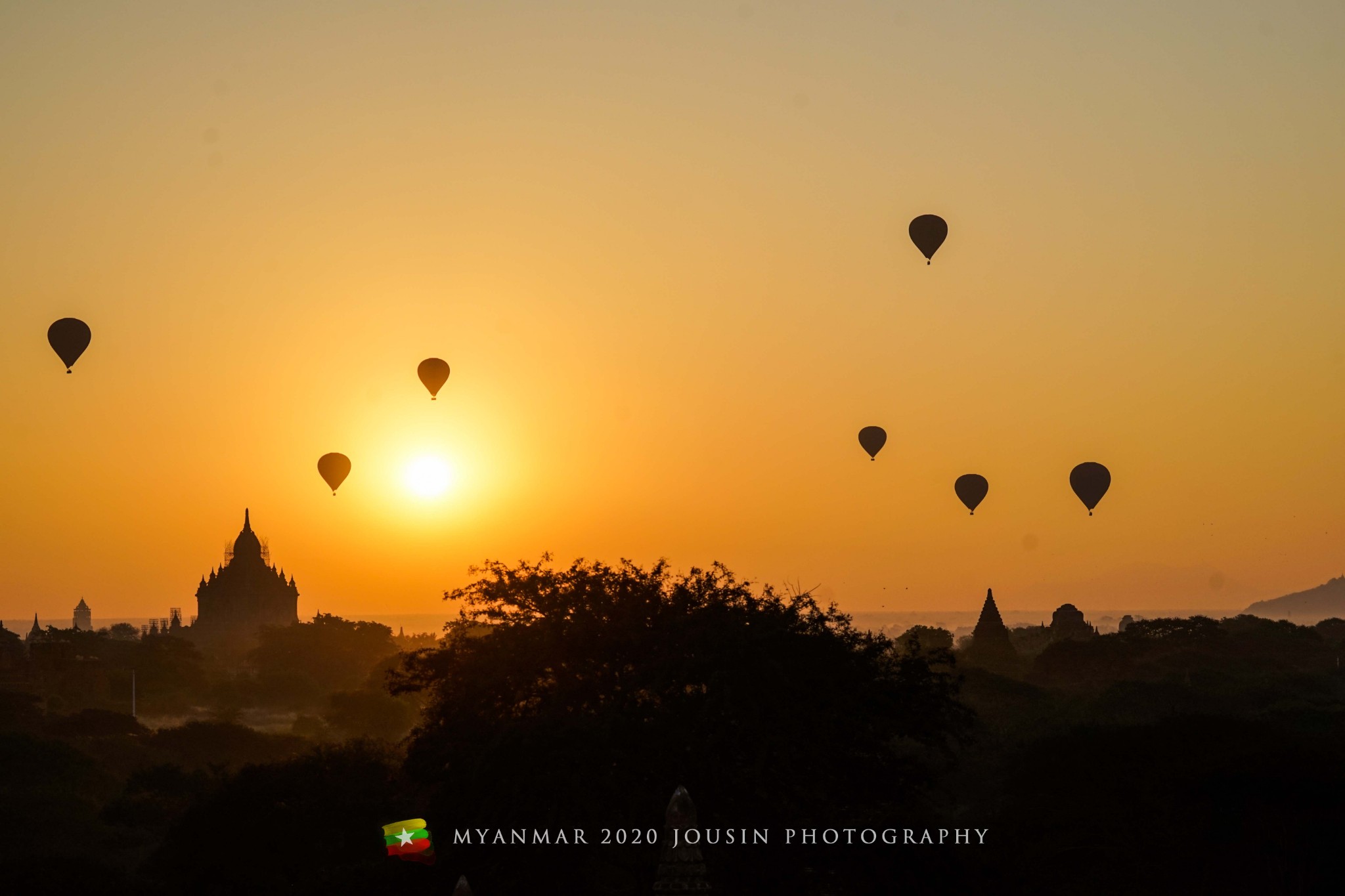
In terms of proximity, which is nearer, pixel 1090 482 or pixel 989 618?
pixel 1090 482

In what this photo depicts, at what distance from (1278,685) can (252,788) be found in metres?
58.0

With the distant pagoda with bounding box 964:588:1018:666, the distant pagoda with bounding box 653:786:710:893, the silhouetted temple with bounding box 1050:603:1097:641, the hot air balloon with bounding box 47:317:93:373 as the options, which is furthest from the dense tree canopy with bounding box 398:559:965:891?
the silhouetted temple with bounding box 1050:603:1097:641

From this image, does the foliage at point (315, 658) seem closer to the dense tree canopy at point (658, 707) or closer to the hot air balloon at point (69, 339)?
the hot air balloon at point (69, 339)

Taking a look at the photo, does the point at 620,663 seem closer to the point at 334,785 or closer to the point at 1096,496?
the point at 334,785

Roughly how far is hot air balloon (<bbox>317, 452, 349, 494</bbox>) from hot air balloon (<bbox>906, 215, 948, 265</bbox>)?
2781cm

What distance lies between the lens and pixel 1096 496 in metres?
56.2

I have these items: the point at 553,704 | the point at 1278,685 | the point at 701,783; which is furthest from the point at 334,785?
the point at 1278,685

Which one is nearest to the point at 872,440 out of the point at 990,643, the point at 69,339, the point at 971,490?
the point at 971,490

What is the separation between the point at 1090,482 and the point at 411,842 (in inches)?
1567

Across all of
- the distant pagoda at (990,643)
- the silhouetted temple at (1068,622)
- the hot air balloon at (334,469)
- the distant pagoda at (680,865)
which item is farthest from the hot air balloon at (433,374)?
the silhouetted temple at (1068,622)

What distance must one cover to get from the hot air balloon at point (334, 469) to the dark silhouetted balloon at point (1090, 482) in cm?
3163

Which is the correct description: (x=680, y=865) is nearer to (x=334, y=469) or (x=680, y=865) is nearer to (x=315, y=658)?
(x=334, y=469)

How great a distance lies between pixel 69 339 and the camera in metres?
47.1

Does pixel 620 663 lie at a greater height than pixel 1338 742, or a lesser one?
greater
